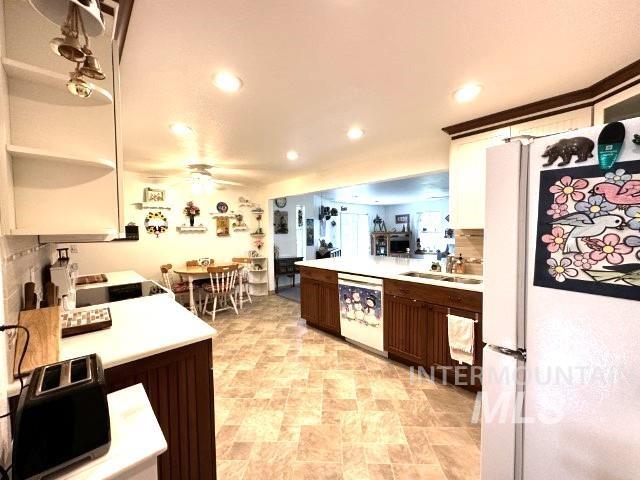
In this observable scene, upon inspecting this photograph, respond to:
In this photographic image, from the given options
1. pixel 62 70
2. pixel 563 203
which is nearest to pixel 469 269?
pixel 563 203

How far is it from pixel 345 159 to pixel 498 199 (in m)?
2.61

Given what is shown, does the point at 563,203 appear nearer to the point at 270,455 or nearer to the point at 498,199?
the point at 498,199

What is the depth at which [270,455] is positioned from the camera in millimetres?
1578

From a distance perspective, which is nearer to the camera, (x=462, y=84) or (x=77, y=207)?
(x=77, y=207)

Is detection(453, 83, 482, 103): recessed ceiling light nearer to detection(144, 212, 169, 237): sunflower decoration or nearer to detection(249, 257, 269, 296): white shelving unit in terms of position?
detection(249, 257, 269, 296): white shelving unit

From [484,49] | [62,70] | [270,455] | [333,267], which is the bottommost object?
[270,455]

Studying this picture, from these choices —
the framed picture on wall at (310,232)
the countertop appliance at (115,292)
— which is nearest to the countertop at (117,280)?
the countertop appliance at (115,292)

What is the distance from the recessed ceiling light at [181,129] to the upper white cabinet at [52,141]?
1118 mm

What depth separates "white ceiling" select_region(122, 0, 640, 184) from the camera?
1071mm

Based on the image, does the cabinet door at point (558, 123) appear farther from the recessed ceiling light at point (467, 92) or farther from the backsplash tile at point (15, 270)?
the backsplash tile at point (15, 270)

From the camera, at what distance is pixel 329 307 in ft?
10.6

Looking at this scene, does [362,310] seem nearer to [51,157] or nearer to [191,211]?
[51,157]

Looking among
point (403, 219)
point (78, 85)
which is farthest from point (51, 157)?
point (403, 219)

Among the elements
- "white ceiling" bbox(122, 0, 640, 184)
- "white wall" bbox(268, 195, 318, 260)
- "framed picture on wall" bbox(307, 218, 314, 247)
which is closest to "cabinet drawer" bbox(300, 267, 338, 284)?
"white ceiling" bbox(122, 0, 640, 184)
